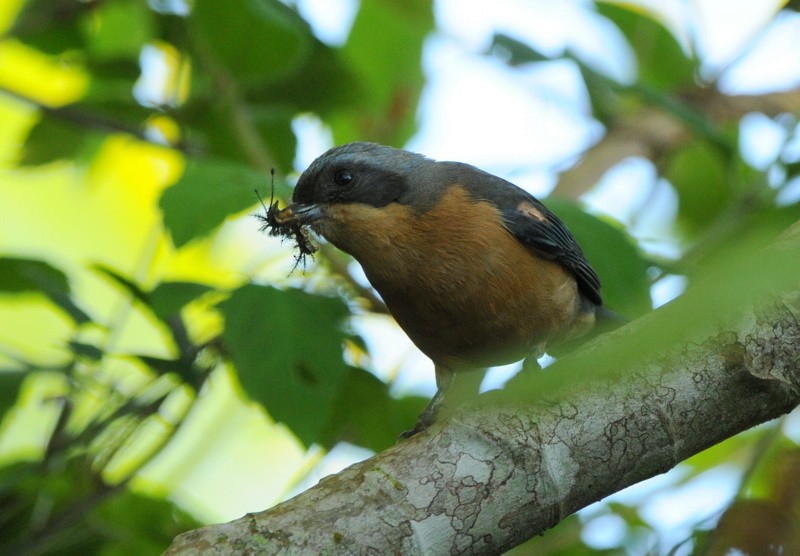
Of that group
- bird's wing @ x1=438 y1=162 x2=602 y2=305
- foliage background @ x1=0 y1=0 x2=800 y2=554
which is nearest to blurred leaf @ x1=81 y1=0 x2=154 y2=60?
foliage background @ x1=0 y1=0 x2=800 y2=554

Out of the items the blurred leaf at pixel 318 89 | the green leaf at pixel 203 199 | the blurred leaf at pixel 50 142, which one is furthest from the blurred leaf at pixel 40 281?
the blurred leaf at pixel 318 89

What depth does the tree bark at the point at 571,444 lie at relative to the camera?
298 cm

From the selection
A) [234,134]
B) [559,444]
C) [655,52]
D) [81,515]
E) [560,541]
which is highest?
[559,444]

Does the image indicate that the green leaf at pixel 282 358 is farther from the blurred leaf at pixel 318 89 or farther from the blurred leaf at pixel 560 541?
the blurred leaf at pixel 318 89

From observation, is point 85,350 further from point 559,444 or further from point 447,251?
point 559,444

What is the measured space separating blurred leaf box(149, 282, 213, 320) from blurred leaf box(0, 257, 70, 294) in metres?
0.74

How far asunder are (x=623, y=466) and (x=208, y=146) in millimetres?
3955

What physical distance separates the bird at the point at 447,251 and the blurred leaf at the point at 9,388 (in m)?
1.50

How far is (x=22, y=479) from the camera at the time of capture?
4.70 meters

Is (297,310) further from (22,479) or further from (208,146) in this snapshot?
(208,146)

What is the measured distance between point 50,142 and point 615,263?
3.94 metres

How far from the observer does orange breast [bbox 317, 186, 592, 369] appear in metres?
4.85

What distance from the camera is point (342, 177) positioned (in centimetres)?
518

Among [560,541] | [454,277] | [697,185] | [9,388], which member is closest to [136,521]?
[9,388]
